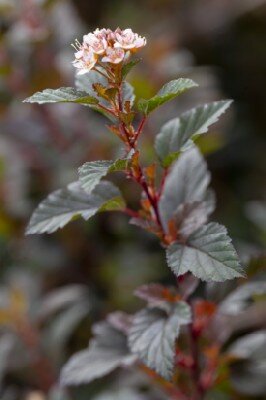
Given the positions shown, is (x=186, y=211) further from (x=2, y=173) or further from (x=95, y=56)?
(x=2, y=173)

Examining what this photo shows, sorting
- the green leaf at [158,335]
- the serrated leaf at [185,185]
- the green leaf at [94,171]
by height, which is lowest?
the green leaf at [158,335]

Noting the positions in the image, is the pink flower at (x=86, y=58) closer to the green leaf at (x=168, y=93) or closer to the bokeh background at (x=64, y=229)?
the green leaf at (x=168, y=93)

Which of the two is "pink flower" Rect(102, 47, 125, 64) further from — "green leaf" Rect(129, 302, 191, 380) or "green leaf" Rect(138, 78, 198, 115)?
"green leaf" Rect(129, 302, 191, 380)

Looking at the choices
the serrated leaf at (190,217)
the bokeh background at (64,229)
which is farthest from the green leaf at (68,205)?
the bokeh background at (64,229)

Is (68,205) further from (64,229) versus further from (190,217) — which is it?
(64,229)

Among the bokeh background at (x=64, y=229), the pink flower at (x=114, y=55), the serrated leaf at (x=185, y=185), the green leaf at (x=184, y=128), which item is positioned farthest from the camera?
the bokeh background at (x=64, y=229)

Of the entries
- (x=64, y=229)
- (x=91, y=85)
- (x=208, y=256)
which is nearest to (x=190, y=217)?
(x=208, y=256)
